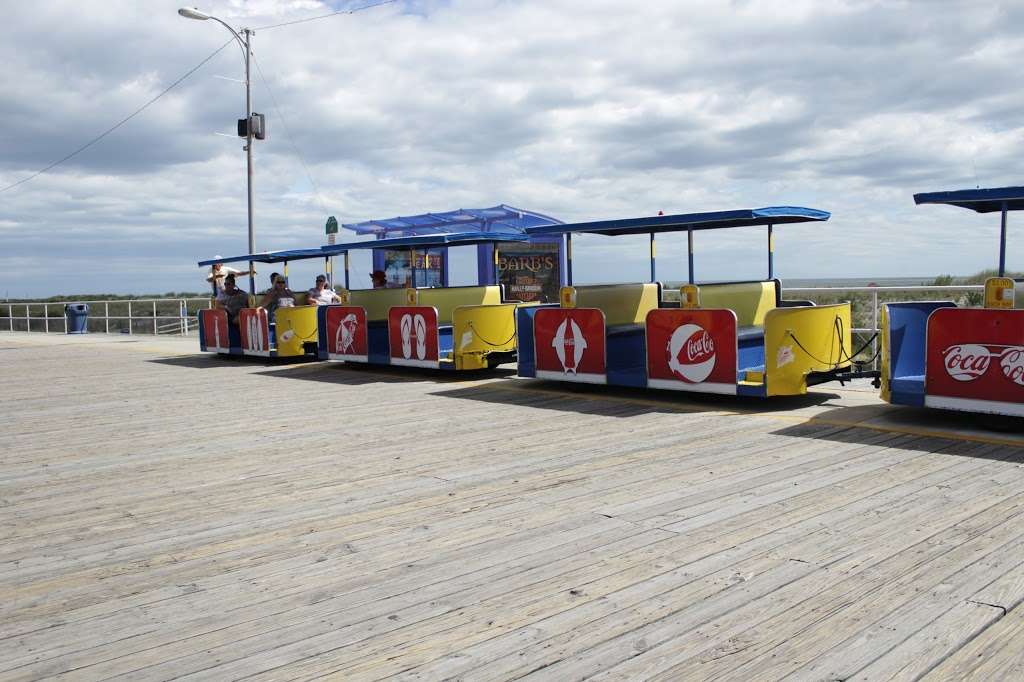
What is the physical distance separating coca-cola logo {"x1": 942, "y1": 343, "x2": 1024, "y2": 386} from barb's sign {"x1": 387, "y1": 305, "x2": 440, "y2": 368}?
23.0 ft

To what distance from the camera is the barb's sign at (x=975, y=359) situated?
7551mm

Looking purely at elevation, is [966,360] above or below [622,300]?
below

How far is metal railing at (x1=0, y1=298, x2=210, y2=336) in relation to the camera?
27.4 meters

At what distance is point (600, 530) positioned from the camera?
496cm

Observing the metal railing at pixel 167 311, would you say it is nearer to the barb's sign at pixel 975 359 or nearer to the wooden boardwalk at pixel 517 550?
the barb's sign at pixel 975 359

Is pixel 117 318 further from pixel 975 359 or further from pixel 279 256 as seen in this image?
pixel 975 359

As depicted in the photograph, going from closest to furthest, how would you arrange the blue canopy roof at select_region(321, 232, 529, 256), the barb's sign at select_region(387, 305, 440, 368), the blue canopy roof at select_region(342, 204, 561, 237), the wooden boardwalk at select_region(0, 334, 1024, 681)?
the wooden boardwalk at select_region(0, 334, 1024, 681) < the barb's sign at select_region(387, 305, 440, 368) < the blue canopy roof at select_region(321, 232, 529, 256) < the blue canopy roof at select_region(342, 204, 561, 237)

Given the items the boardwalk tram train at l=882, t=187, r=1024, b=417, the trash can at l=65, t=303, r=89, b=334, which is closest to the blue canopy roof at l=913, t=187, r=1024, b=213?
the boardwalk tram train at l=882, t=187, r=1024, b=417

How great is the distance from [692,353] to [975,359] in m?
2.85

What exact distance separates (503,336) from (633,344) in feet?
9.37

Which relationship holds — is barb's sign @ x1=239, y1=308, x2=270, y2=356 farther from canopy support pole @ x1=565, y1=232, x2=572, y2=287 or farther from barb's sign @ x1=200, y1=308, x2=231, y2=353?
canopy support pole @ x1=565, y1=232, x2=572, y2=287

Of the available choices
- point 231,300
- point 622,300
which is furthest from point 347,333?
point 622,300

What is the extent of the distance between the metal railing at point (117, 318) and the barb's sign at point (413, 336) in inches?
438

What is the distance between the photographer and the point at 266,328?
16.1 m
